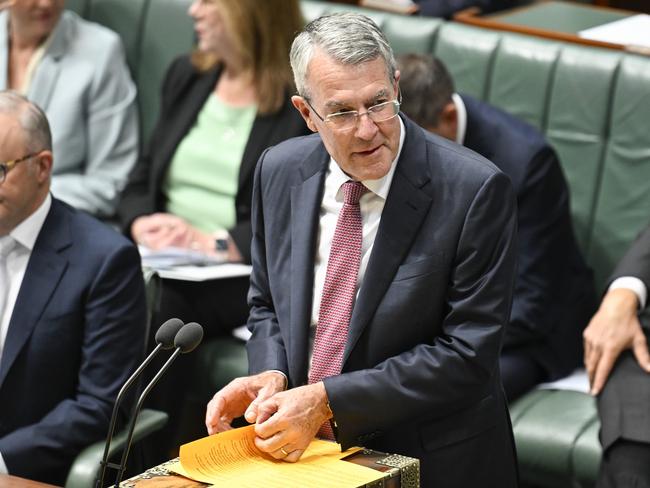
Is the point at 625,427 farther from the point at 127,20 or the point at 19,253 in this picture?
the point at 127,20

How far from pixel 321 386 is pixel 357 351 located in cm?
13

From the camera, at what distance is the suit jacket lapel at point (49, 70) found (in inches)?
179

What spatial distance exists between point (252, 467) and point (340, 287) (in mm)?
392

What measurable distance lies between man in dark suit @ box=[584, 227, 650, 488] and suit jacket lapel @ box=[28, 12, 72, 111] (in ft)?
7.14

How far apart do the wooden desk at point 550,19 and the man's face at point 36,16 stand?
1394 millimetres

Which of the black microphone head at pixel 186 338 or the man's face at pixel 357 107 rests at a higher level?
the man's face at pixel 357 107

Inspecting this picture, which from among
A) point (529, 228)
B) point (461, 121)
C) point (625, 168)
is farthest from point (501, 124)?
point (625, 168)

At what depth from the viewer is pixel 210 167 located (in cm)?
436

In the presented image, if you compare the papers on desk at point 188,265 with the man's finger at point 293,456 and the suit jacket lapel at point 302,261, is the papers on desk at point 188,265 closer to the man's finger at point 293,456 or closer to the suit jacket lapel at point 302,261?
the suit jacket lapel at point 302,261

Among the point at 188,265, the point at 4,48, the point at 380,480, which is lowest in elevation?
the point at 188,265

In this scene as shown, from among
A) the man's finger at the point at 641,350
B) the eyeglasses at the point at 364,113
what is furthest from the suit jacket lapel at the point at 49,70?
the eyeglasses at the point at 364,113

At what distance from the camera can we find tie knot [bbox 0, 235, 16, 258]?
3.12 metres

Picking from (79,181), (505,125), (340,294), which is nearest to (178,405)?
(79,181)

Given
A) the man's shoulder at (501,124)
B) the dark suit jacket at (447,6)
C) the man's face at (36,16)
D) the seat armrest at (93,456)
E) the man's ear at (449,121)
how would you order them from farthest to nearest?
the dark suit jacket at (447,6)
the man's face at (36,16)
the man's shoulder at (501,124)
the man's ear at (449,121)
the seat armrest at (93,456)
